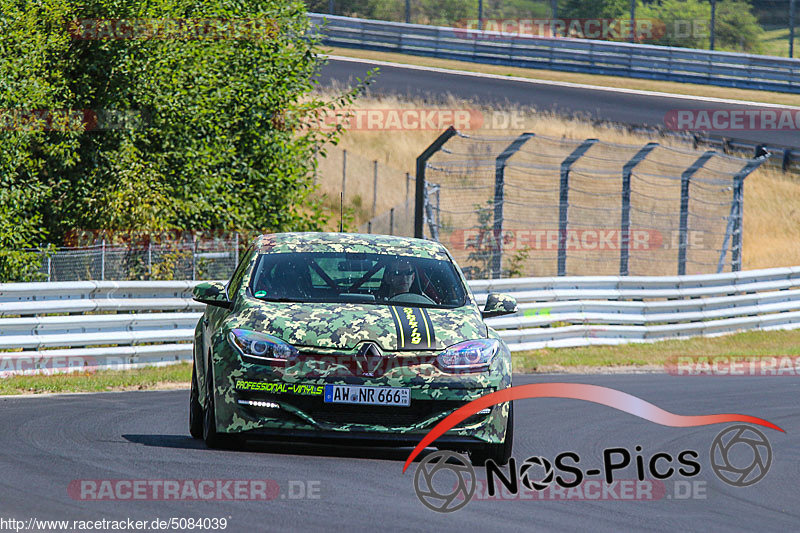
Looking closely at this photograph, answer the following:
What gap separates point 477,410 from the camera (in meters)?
8.28

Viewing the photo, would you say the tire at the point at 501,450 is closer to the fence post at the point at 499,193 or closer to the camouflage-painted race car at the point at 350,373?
the camouflage-painted race car at the point at 350,373

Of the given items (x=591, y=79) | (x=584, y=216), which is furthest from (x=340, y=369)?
(x=591, y=79)

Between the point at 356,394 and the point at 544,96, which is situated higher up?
the point at 544,96

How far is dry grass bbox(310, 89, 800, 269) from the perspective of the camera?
34188 mm

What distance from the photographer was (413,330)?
331 inches

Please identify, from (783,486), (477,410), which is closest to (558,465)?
(477,410)

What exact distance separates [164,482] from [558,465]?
280 centimetres

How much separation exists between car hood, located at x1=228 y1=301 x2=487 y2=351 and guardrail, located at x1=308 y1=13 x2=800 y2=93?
33471 millimetres

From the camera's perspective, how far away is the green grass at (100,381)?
13203 millimetres
